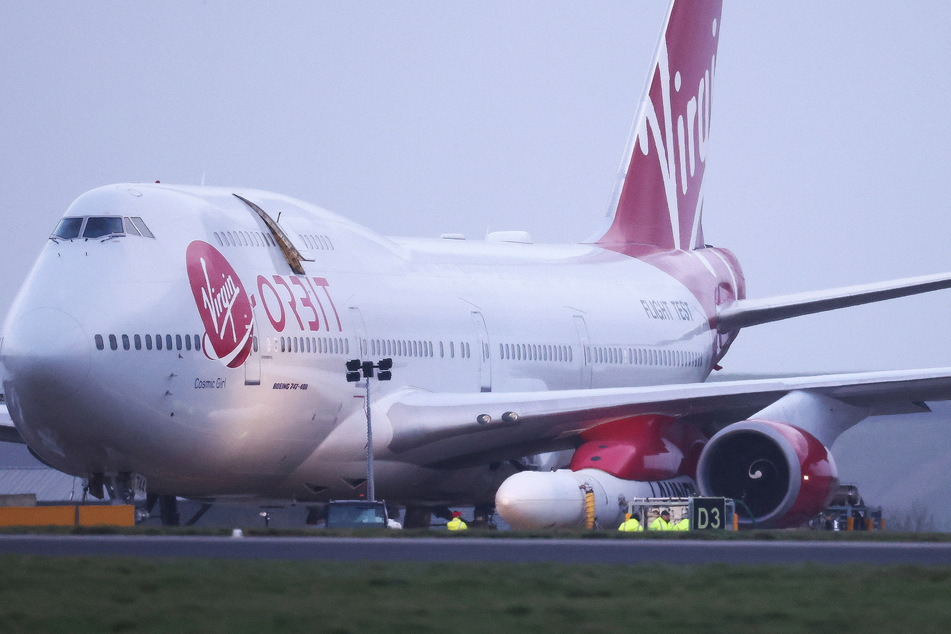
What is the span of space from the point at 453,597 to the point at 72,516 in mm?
11904

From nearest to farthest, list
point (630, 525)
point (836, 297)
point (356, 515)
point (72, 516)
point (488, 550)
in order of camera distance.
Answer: point (488, 550) → point (356, 515) → point (72, 516) → point (630, 525) → point (836, 297)

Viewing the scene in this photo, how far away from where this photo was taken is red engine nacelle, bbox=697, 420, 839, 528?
2255 centimetres

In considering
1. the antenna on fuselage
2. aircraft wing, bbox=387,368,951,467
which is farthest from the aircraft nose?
aircraft wing, bbox=387,368,951,467

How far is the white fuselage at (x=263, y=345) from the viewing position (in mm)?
19766

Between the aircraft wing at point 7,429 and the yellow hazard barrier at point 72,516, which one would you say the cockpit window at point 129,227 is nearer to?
the yellow hazard barrier at point 72,516

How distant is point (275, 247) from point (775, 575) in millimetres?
Answer: 12225

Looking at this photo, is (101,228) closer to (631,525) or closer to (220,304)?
(220,304)

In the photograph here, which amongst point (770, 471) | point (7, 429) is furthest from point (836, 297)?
point (7, 429)

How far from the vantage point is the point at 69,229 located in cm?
2089

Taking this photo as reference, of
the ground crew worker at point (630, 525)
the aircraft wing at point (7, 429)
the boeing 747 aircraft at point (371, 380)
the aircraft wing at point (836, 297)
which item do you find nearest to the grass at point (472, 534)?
the boeing 747 aircraft at point (371, 380)

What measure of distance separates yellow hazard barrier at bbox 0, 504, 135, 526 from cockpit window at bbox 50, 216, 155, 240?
328 cm

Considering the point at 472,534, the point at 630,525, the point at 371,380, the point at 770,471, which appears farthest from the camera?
the point at 770,471

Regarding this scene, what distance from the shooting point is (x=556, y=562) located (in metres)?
12.7

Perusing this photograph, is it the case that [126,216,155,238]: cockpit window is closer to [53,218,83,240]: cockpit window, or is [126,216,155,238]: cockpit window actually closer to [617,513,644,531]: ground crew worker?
[53,218,83,240]: cockpit window
